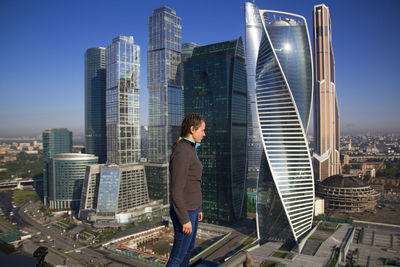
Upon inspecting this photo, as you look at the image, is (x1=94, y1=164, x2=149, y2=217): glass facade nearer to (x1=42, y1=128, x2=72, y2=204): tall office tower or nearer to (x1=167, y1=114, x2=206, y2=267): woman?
(x1=42, y1=128, x2=72, y2=204): tall office tower

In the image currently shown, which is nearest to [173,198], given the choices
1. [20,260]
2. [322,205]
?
[20,260]

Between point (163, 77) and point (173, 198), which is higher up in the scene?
point (163, 77)

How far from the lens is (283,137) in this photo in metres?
30.0

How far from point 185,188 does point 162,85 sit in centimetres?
4703

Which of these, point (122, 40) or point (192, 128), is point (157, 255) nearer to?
point (192, 128)

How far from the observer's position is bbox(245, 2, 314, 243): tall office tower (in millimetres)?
29719

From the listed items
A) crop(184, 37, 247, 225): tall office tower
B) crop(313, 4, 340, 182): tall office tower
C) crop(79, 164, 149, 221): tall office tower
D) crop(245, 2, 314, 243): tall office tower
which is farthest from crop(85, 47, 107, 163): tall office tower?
crop(245, 2, 314, 243): tall office tower

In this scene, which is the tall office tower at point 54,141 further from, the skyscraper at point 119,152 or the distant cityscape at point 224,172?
the skyscraper at point 119,152

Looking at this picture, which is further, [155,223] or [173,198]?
[155,223]

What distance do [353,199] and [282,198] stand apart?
20342mm

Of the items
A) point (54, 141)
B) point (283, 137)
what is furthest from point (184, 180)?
point (54, 141)

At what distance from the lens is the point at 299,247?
90.7 ft

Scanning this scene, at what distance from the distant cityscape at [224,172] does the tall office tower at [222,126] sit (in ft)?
0.45

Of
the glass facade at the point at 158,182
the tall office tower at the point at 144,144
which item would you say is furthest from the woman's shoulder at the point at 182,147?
the tall office tower at the point at 144,144
